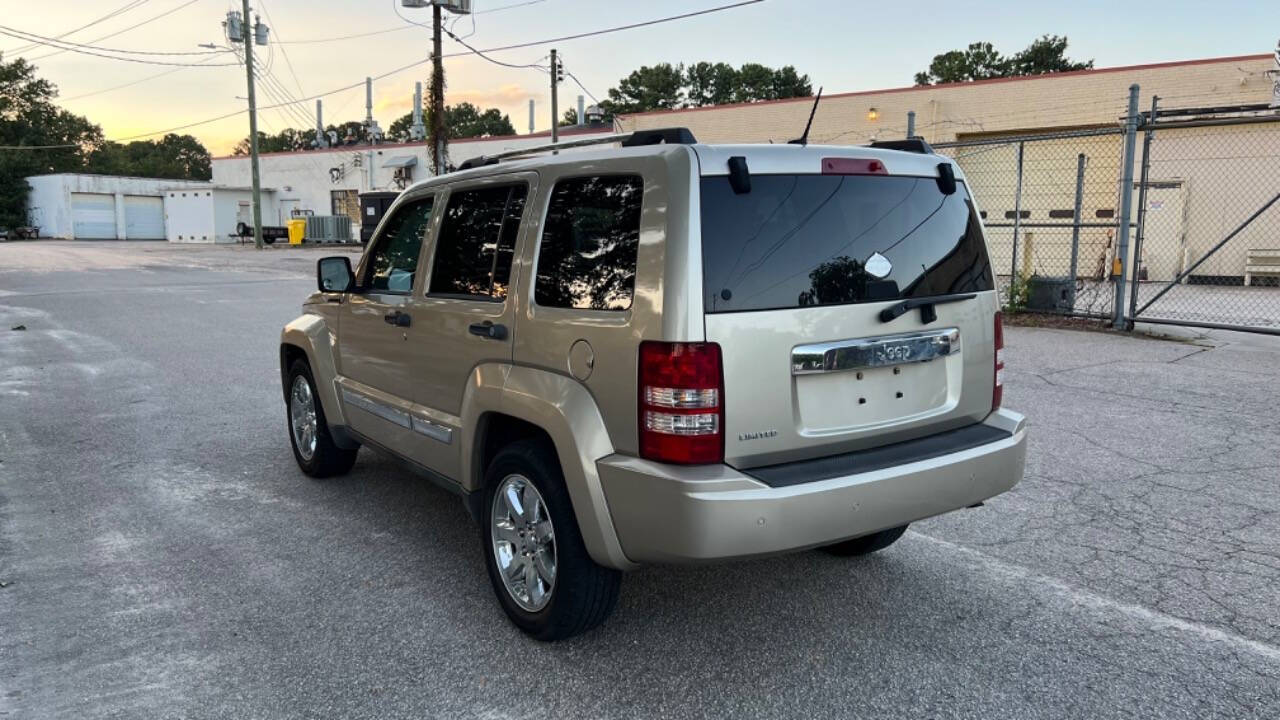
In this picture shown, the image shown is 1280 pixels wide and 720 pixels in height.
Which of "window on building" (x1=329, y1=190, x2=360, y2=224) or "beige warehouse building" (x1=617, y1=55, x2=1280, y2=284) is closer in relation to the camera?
"beige warehouse building" (x1=617, y1=55, x2=1280, y2=284)

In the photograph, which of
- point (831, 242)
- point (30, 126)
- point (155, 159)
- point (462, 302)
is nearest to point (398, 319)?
point (462, 302)

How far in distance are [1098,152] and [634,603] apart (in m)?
23.8

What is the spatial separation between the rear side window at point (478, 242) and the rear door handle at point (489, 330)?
0.40 feet

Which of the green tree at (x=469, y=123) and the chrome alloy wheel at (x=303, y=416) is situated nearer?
the chrome alloy wheel at (x=303, y=416)

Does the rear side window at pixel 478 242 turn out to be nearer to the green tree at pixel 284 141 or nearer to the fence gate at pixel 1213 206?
the fence gate at pixel 1213 206

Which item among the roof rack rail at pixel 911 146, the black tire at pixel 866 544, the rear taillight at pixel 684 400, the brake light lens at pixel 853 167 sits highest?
the roof rack rail at pixel 911 146

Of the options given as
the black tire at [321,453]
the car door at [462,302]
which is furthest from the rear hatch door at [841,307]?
the black tire at [321,453]

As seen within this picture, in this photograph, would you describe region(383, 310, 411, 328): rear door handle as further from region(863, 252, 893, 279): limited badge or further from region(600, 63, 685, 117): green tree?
region(600, 63, 685, 117): green tree

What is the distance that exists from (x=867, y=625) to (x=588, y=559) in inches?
48.7

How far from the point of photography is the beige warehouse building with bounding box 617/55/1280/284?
69.1 ft

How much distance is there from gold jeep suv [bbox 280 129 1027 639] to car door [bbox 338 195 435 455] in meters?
0.39

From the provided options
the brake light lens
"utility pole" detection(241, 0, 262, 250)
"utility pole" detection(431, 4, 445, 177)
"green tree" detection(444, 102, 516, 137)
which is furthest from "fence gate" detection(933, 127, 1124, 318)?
"green tree" detection(444, 102, 516, 137)

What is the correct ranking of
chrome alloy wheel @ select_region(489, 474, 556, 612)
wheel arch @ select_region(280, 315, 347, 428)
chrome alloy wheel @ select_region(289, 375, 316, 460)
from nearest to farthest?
1. chrome alloy wheel @ select_region(489, 474, 556, 612)
2. wheel arch @ select_region(280, 315, 347, 428)
3. chrome alloy wheel @ select_region(289, 375, 316, 460)

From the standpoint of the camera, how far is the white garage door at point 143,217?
61.8 m
